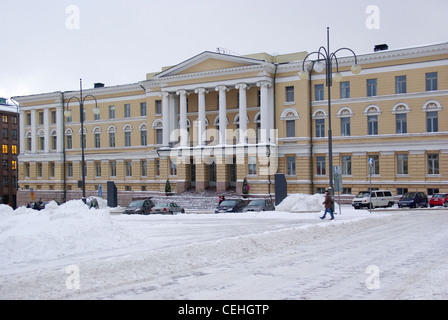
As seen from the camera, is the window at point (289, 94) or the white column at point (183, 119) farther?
the white column at point (183, 119)

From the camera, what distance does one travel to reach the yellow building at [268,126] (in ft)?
149

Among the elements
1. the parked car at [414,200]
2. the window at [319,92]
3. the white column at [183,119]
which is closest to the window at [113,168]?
the white column at [183,119]

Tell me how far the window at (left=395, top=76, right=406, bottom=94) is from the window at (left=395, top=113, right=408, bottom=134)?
2.19 m

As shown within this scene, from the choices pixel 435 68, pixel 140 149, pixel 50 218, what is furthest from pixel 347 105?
pixel 50 218

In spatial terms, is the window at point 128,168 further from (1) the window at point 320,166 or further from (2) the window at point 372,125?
(2) the window at point 372,125

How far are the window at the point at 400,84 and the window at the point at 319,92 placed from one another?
715cm

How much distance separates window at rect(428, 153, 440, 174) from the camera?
44.6 metres

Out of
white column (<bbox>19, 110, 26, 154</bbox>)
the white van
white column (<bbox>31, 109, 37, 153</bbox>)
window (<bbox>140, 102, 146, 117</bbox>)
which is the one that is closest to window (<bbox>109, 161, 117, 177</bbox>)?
window (<bbox>140, 102, 146, 117</bbox>)

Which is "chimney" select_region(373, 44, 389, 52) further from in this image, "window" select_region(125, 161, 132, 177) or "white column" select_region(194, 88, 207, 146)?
"window" select_region(125, 161, 132, 177)

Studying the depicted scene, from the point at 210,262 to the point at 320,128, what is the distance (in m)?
38.7

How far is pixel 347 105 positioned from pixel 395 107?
4518 millimetres
